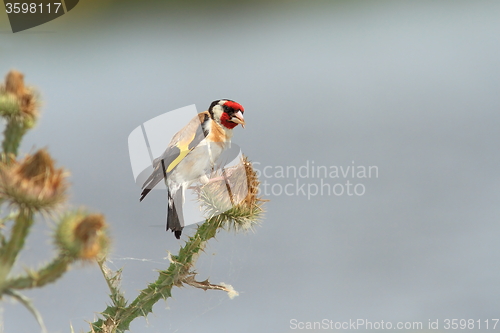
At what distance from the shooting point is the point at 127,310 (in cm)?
320

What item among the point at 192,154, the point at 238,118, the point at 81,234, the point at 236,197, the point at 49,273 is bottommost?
the point at 49,273

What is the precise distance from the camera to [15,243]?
176 centimetres

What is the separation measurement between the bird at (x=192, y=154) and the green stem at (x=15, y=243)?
1.82 m

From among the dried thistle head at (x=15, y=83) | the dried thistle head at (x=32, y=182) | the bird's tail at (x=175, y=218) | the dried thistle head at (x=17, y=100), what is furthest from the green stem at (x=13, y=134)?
the bird's tail at (x=175, y=218)

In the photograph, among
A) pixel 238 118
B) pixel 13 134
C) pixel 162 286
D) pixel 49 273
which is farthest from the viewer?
pixel 238 118

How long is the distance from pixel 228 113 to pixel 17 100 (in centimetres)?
260

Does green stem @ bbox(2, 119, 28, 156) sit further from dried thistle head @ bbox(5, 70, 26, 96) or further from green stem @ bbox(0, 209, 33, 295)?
green stem @ bbox(0, 209, 33, 295)

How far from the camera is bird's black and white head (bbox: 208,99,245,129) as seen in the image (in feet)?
14.7

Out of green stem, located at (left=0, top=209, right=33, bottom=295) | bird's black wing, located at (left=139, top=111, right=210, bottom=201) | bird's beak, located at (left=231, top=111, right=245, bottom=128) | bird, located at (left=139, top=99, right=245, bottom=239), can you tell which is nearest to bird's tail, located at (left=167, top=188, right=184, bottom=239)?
bird, located at (left=139, top=99, right=245, bottom=239)

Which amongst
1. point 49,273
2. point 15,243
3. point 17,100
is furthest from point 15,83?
point 49,273

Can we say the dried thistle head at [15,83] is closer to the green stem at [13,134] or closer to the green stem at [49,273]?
the green stem at [13,134]

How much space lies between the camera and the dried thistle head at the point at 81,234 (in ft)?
5.91

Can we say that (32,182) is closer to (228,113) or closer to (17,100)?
(17,100)

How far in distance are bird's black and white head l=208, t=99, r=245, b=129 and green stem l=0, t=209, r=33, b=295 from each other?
2795mm
